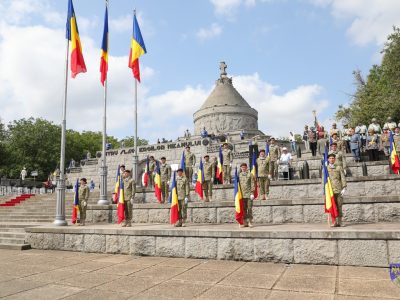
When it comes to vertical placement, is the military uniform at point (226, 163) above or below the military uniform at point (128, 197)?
above

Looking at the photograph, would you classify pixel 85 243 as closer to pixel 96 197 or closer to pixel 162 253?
pixel 162 253

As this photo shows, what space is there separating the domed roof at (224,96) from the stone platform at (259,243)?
38296 millimetres

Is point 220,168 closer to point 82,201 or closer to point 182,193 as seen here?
point 182,193

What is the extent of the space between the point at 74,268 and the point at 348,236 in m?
5.93

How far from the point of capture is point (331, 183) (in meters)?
8.33

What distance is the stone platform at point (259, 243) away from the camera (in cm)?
653

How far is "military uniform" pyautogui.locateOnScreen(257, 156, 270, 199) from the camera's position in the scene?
454 inches

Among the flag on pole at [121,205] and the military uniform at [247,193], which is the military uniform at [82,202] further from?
the military uniform at [247,193]

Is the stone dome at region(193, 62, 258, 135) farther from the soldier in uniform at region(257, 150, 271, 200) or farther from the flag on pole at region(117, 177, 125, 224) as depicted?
the flag on pole at region(117, 177, 125, 224)

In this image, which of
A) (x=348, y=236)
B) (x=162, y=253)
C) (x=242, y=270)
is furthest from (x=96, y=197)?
(x=348, y=236)

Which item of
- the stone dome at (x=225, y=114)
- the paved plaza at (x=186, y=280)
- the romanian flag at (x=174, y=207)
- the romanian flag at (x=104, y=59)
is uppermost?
the stone dome at (x=225, y=114)

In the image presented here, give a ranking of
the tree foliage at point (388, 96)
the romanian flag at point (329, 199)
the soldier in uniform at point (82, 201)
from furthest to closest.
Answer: the tree foliage at point (388, 96) → the soldier in uniform at point (82, 201) → the romanian flag at point (329, 199)

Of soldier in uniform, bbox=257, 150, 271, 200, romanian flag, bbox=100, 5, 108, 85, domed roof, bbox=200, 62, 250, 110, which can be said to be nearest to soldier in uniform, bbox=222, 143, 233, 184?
soldier in uniform, bbox=257, 150, 271, 200

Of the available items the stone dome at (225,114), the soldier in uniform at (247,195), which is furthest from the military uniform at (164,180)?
the stone dome at (225,114)
